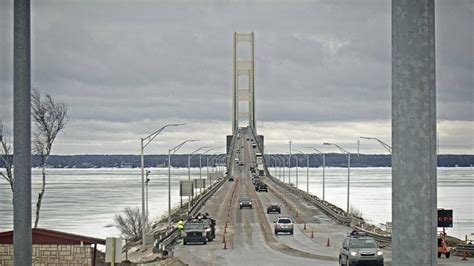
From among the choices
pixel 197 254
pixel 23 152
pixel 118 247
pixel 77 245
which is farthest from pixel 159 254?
pixel 23 152

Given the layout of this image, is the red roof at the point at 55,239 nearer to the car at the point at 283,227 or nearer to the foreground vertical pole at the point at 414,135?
the foreground vertical pole at the point at 414,135

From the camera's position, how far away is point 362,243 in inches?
1329

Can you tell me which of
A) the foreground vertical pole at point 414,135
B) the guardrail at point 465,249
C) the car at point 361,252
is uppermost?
the foreground vertical pole at point 414,135

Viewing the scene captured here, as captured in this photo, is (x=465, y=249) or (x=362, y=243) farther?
(x=465, y=249)

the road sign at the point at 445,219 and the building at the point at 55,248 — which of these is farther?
the road sign at the point at 445,219

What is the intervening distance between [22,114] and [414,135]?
310cm

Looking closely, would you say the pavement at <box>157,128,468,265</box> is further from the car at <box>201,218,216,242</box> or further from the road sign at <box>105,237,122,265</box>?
the road sign at <box>105,237,122,265</box>

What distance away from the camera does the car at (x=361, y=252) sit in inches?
1293

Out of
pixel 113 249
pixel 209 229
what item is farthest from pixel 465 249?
pixel 113 249

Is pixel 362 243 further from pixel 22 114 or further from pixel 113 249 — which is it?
pixel 22 114

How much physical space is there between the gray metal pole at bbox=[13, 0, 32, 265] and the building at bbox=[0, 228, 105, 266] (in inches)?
832

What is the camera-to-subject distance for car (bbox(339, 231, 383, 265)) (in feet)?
108

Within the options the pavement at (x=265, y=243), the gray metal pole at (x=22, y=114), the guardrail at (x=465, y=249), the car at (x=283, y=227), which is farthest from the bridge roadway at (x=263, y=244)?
the gray metal pole at (x=22, y=114)

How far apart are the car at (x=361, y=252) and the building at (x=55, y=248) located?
10.8m
